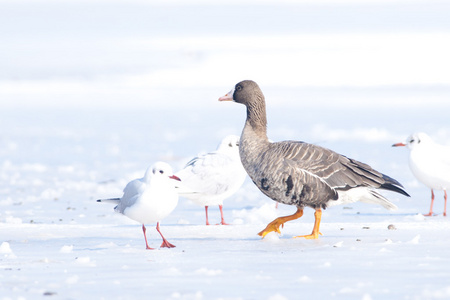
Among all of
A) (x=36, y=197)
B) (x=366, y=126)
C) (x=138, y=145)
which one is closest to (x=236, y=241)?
(x=36, y=197)

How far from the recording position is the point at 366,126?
78.3 feet

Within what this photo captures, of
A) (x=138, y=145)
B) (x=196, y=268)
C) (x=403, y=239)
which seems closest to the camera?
(x=196, y=268)

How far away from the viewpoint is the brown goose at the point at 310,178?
878 cm

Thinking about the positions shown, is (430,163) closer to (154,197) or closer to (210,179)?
(210,179)

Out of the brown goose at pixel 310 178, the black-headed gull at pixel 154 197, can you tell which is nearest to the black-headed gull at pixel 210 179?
the brown goose at pixel 310 178

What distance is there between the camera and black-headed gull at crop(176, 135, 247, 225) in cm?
1098

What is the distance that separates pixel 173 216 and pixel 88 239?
273cm

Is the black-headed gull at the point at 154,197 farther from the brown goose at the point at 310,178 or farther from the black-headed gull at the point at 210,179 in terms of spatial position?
the black-headed gull at the point at 210,179

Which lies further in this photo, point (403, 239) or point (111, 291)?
point (403, 239)

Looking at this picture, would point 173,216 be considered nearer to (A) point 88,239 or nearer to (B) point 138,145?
(A) point 88,239

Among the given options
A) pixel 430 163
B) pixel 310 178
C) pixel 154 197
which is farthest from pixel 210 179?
pixel 430 163

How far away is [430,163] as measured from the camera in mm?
11594

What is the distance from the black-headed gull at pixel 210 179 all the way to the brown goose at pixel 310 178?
1872 mm

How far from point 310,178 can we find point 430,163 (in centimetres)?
345
